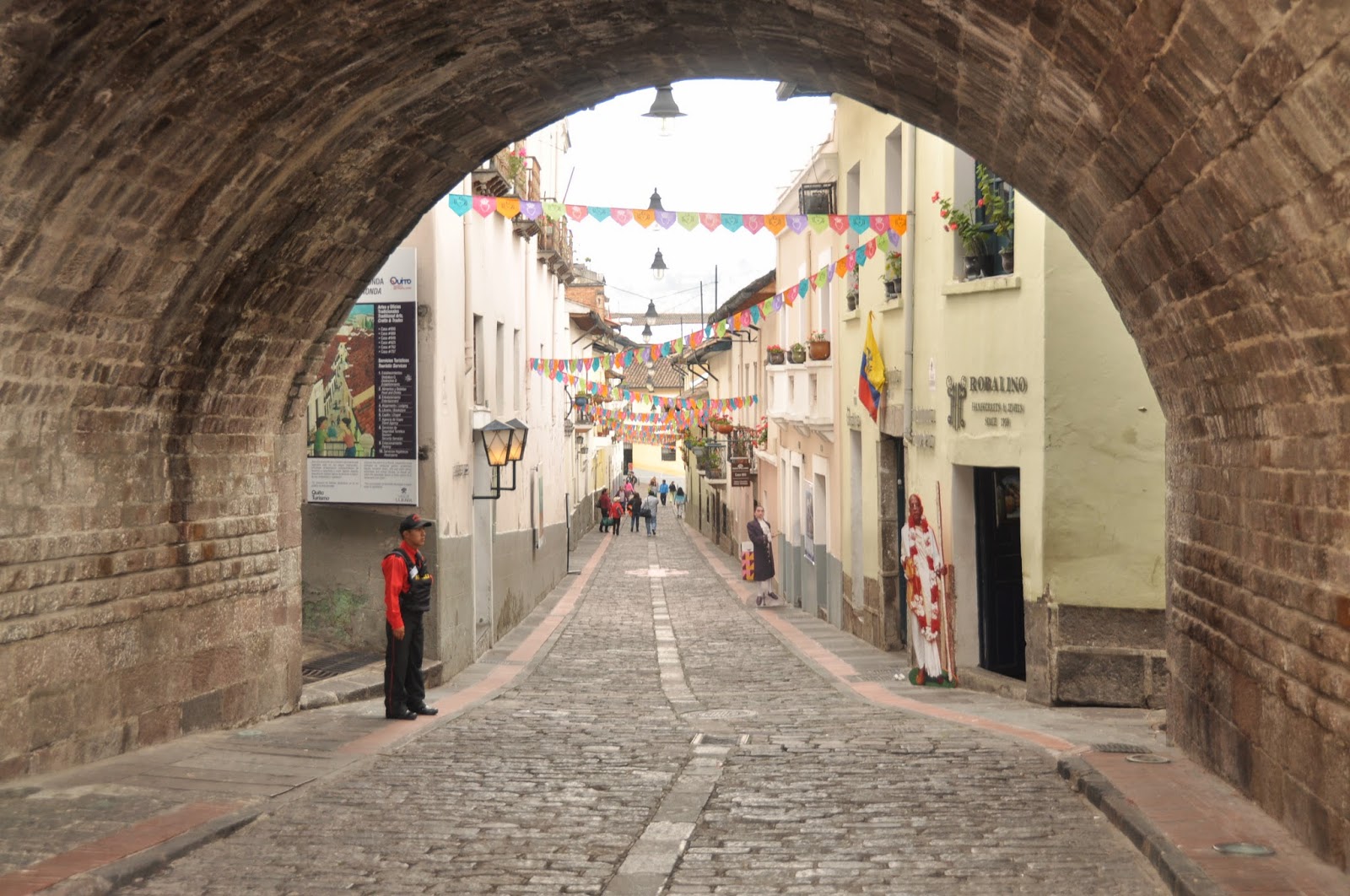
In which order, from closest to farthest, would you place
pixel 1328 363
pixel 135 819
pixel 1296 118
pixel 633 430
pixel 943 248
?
pixel 1296 118 < pixel 1328 363 < pixel 135 819 < pixel 943 248 < pixel 633 430

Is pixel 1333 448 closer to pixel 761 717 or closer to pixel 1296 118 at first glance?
pixel 1296 118

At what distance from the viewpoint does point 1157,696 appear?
12.2 meters

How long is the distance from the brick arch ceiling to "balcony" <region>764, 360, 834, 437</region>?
474 inches

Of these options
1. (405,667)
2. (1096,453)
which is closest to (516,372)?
(405,667)

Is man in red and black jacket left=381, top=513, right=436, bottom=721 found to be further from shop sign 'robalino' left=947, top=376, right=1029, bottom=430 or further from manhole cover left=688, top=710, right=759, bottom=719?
shop sign 'robalino' left=947, top=376, right=1029, bottom=430

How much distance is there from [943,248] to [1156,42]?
9499mm

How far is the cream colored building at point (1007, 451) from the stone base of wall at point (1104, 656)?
0.05 ft

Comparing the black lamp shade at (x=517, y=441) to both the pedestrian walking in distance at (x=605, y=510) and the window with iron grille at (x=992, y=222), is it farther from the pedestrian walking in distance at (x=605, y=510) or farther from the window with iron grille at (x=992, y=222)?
the pedestrian walking in distance at (x=605, y=510)

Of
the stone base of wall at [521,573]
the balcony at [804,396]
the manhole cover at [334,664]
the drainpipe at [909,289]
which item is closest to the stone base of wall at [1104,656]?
the drainpipe at [909,289]

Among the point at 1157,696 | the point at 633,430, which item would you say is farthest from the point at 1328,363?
the point at 633,430

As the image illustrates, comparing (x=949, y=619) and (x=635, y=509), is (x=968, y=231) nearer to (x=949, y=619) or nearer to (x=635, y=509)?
(x=949, y=619)

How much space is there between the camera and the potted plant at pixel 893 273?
17.5 m

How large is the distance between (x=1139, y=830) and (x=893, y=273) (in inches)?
442

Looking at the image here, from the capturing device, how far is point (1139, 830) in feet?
23.5
